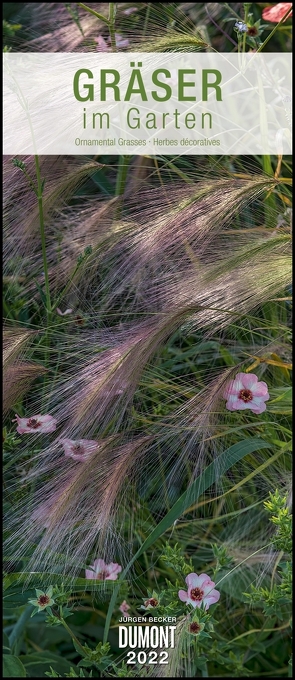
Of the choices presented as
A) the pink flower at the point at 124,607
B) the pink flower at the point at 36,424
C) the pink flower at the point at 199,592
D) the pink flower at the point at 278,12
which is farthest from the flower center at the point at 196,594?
the pink flower at the point at 278,12

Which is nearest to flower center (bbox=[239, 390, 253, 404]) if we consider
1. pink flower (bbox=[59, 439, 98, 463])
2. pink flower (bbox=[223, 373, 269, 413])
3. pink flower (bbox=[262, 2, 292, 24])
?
pink flower (bbox=[223, 373, 269, 413])

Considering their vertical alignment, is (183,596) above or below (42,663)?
above

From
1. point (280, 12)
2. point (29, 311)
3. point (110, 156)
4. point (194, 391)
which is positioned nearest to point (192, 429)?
point (194, 391)

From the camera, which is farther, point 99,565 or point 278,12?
point 278,12

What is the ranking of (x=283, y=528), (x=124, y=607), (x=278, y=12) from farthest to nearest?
(x=278, y=12) < (x=124, y=607) < (x=283, y=528)

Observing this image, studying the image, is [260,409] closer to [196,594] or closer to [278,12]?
[196,594]

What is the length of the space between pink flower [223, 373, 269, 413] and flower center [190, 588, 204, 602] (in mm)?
179

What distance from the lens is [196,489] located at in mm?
746

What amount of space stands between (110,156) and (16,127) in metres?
0.15

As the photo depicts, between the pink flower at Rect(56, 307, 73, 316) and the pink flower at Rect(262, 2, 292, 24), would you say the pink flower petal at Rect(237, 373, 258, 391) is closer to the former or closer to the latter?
the pink flower at Rect(56, 307, 73, 316)

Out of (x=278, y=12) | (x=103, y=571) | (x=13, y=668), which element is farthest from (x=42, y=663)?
(x=278, y=12)

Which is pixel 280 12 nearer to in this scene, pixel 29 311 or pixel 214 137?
pixel 214 137

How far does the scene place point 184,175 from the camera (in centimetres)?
89

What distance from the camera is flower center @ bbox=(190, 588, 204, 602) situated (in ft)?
2.42
